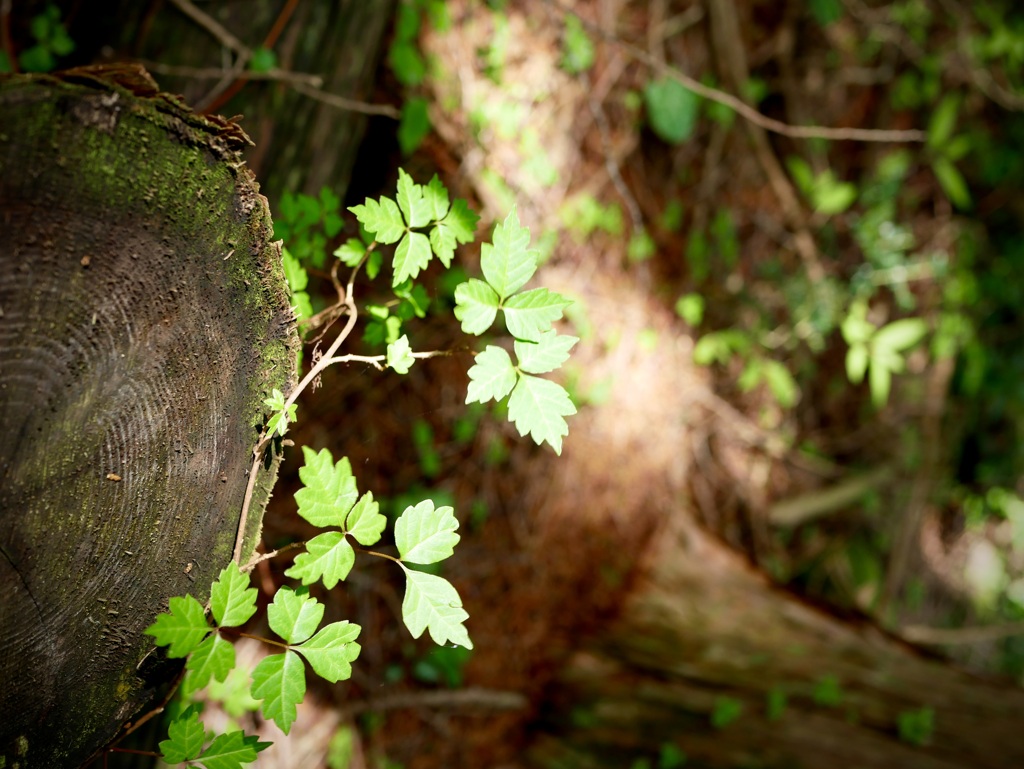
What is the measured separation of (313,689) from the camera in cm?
194

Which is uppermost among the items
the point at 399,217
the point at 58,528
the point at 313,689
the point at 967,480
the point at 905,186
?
the point at 905,186

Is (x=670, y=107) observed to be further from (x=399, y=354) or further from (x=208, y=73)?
(x=399, y=354)

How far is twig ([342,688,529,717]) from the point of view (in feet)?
6.63

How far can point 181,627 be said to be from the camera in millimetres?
702

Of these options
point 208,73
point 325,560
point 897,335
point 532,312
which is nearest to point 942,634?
point 897,335

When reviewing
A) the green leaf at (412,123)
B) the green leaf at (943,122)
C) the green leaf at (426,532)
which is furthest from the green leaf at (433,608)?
the green leaf at (943,122)

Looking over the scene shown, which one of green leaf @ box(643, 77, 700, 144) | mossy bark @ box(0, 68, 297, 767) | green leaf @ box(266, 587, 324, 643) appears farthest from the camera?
green leaf @ box(643, 77, 700, 144)

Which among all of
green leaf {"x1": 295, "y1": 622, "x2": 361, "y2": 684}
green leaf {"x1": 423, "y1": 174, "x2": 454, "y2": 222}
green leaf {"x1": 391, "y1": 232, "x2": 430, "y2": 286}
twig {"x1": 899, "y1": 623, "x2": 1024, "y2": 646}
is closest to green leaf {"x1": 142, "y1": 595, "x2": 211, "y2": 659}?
green leaf {"x1": 295, "y1": 622, "x2": 361, "y2": 684}

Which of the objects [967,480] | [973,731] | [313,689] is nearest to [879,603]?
[967,480]

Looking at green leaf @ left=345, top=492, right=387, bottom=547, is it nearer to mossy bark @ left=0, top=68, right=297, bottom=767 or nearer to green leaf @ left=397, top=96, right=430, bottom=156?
mossy bark @ left=0, top=68, right=297, bottom=767

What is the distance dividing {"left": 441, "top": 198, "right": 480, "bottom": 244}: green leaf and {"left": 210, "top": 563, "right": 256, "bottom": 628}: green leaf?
523 mm

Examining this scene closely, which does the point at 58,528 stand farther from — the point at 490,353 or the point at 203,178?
the point at 490,353

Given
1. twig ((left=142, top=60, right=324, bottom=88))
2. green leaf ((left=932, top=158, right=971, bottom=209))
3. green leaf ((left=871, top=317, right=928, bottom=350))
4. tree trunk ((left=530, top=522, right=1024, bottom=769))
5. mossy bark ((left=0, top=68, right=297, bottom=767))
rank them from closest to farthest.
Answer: mossy bark ((left=0, top=68, right=297, bottom=767))
twig ((left=142, top=60, right=324, bottom=88))
tree trunk ((left=530, top=522, right=1024, bottom=769))
green leaf ((left=871, top=317, right=928, bottom=350))
green leaf ((left=932, top=158, right=971, bottom=209))

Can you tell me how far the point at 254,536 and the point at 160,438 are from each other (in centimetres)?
18
